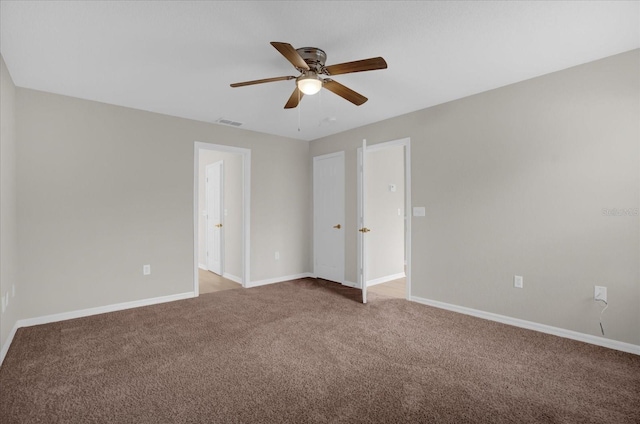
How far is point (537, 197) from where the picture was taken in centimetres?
313

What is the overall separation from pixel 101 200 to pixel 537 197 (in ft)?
15.7

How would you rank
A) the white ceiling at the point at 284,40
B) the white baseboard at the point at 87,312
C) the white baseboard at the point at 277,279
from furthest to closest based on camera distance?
the white baseboard at the point at 277,279, the white baseboard at the point at 87,312, the white ceiling at the point at 284,40

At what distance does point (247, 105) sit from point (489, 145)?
2.86 m

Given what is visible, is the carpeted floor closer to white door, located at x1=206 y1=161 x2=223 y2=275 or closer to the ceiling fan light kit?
the ceiling fan light kit

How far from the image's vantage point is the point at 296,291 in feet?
15.4

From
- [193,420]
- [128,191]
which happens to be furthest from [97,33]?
[193,420]

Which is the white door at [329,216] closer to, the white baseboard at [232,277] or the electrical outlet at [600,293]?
the white baseboard at [232,277]

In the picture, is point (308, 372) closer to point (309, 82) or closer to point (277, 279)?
point (309, 82)

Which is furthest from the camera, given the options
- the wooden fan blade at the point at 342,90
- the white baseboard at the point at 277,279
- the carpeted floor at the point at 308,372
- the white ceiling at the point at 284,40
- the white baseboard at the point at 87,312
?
the white baseboard at the point at 277,279

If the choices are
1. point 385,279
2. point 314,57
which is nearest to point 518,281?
point 385,279

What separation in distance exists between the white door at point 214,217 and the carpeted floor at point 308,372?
253 centimetres

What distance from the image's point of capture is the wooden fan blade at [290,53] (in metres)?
1.95

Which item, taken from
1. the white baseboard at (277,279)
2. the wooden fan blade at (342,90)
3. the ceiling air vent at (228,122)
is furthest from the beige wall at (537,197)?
the ceiling air vent at (228,122)

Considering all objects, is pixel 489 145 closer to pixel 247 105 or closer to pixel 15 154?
pixel 247 105
